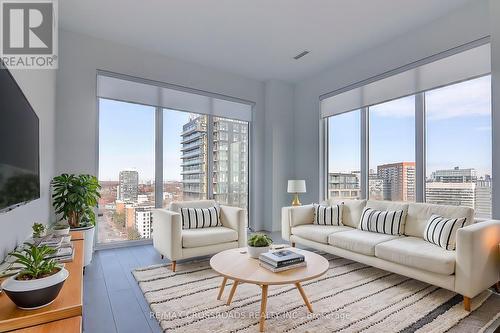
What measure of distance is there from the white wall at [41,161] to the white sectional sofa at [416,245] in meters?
2.86

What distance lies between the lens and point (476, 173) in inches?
120

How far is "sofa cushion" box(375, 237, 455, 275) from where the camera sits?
2.23 metres

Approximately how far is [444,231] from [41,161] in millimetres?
3845

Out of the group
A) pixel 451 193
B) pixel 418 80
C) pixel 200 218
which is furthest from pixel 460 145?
pixel 200 218

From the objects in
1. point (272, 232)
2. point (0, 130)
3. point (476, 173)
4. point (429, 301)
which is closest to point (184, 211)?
point (272, 232)

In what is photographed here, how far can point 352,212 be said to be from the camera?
3688 millimetres

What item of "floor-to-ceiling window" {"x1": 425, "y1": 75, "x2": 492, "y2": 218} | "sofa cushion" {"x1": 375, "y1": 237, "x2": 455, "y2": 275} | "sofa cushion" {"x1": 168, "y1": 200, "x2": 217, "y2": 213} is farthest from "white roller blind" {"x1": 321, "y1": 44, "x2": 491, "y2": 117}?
"sofa cushion" {"x1": 168, "y1": 200, "x2": 217, "y2": 213}

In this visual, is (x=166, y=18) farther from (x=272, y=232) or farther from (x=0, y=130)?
(x=272, y=232)

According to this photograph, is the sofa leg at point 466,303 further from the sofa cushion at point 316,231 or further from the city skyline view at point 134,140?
the city skyline view at point 134,140

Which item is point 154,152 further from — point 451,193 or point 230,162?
point 451,193

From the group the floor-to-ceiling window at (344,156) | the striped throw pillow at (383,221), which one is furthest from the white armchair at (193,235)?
the floor-to-ceiling window at (344,156)

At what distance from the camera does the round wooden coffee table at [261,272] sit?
6.20 ft

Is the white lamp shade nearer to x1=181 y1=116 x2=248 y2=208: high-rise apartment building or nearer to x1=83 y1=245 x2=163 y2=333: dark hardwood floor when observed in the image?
x1=181 y1=116 x2=248 y2=208: high-rise apartment building

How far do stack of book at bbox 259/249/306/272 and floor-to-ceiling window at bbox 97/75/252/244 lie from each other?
259 centimetres
